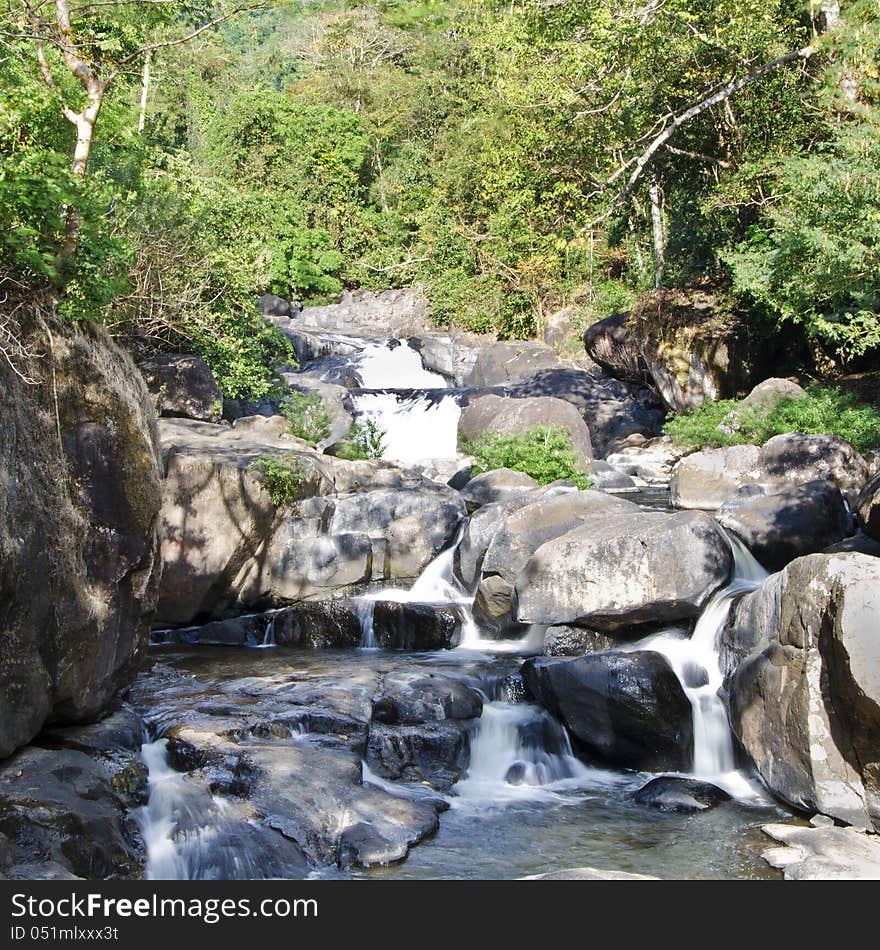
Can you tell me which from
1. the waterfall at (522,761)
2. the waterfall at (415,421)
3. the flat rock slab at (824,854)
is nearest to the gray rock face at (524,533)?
the waterfall at (522,761)

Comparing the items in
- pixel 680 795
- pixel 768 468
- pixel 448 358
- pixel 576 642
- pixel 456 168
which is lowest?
pixel 680 795

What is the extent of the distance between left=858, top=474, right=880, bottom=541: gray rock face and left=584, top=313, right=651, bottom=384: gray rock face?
1119cm

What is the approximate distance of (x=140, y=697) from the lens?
830cm

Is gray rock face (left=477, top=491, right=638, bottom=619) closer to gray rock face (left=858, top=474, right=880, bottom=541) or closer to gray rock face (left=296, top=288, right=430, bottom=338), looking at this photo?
gray rock face (left=858, top=474, right=880, bottom=541)

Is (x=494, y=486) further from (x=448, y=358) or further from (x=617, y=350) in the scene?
(x=448, y=358)

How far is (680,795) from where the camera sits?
7227mm

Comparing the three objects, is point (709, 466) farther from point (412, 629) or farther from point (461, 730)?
point (461, 730)

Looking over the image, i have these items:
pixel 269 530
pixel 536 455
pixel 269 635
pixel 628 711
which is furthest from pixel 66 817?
pixel 536 455

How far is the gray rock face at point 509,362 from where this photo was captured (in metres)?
23.2

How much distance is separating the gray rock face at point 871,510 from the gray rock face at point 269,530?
4.87 m

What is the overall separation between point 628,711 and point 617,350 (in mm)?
14329

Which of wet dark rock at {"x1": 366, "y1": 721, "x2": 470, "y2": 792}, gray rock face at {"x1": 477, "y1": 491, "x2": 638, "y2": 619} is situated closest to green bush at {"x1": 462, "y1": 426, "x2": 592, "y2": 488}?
gray rock face at {"x1": 477, "y1": 491, "x2": 638, "y2": 619}

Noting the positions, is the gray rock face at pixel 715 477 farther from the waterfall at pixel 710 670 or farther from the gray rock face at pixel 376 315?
the gray rock face at pixel 376 315
